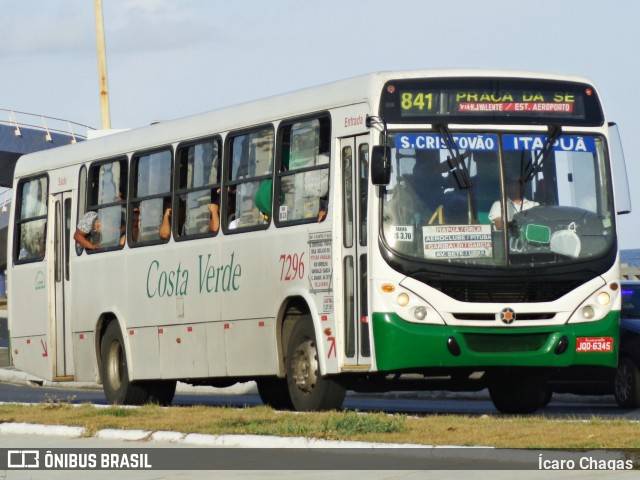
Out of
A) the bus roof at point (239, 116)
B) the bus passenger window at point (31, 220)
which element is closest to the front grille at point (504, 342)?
the bus roof at point (239, 116)

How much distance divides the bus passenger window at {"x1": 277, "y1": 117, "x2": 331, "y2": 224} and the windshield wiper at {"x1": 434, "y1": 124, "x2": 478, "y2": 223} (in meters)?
1.36

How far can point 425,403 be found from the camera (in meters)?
24.2

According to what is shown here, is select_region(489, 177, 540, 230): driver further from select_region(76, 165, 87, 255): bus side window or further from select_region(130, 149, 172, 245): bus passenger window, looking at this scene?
select_region(76, 165, 87, 255): bus side window

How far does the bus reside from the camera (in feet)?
54.8

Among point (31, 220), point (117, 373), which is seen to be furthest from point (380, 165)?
point (31, 220)

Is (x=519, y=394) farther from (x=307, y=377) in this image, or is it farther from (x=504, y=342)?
(x=307, y=377)

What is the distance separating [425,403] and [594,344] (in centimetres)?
724

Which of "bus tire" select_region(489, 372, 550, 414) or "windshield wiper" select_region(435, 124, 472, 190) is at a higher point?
"windshield wiper" select_region(435, 124, 472, 190)

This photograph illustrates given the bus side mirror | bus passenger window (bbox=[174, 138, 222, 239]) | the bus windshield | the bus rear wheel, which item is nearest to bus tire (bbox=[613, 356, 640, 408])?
the bus windshield

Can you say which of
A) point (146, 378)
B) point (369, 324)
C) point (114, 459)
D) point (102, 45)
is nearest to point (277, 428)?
point (114, 459)

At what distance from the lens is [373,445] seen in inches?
512

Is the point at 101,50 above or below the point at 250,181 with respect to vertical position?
above
